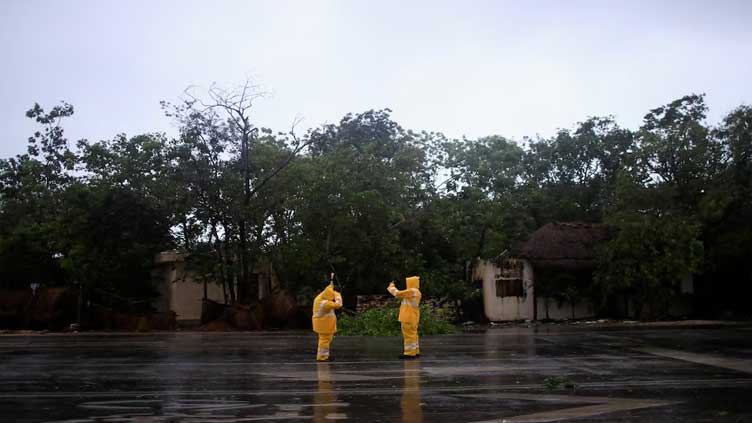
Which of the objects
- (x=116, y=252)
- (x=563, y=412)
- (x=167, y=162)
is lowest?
(x=563, y=412)

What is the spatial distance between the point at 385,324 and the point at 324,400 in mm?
14185

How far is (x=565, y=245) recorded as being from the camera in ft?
98.9

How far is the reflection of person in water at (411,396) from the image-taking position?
8.54 m

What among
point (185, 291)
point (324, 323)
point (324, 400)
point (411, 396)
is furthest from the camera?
point (185, 291)

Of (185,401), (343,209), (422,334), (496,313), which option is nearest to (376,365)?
(185,401)

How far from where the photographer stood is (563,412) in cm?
886

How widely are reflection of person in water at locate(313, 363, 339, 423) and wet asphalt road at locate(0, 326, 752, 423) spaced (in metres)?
0.02

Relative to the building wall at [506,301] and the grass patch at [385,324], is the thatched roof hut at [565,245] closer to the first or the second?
the building wall at [506,301]

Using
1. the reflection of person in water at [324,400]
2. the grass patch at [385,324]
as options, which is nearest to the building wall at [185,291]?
the grass patch at [385,324]

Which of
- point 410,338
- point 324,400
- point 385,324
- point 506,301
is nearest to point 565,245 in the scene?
point 506,301

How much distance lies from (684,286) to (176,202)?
20094 millimetres

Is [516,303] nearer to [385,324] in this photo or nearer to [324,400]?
[385,324]

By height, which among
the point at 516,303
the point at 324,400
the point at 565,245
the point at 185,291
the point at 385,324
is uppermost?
the point at 565,245

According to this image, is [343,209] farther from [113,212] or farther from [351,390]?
[351,390]
